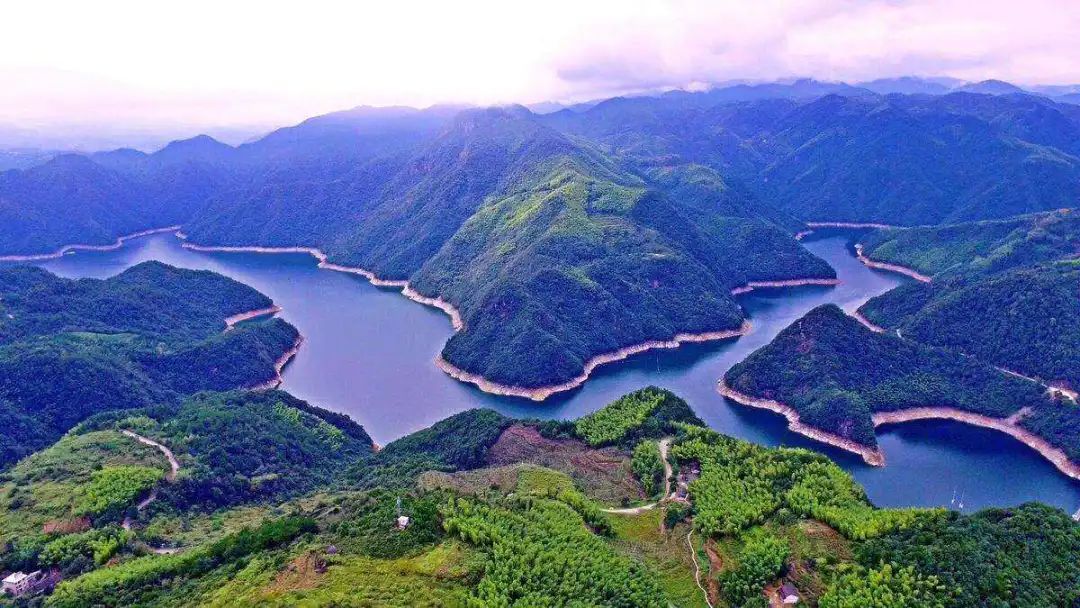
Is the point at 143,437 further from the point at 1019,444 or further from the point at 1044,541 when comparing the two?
the point at 1019,444

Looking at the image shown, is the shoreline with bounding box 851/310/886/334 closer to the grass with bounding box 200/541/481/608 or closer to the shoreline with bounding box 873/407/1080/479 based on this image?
the shoreline with bounding box 873/407/1080/479

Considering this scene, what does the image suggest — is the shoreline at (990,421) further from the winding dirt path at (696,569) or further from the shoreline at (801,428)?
the winding dirt path at (696,569)

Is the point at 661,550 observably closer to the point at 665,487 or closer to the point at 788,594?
the point at 788,594

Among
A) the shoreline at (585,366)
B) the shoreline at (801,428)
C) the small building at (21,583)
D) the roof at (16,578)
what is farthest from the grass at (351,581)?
the shoreline at (585,366)

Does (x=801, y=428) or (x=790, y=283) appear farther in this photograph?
(x=790, y=283)

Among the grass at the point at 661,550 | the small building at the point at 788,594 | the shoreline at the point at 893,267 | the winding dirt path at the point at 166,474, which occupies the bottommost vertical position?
the shoreline at the point at 893,267

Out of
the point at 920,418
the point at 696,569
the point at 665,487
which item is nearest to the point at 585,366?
the point at 920,418
